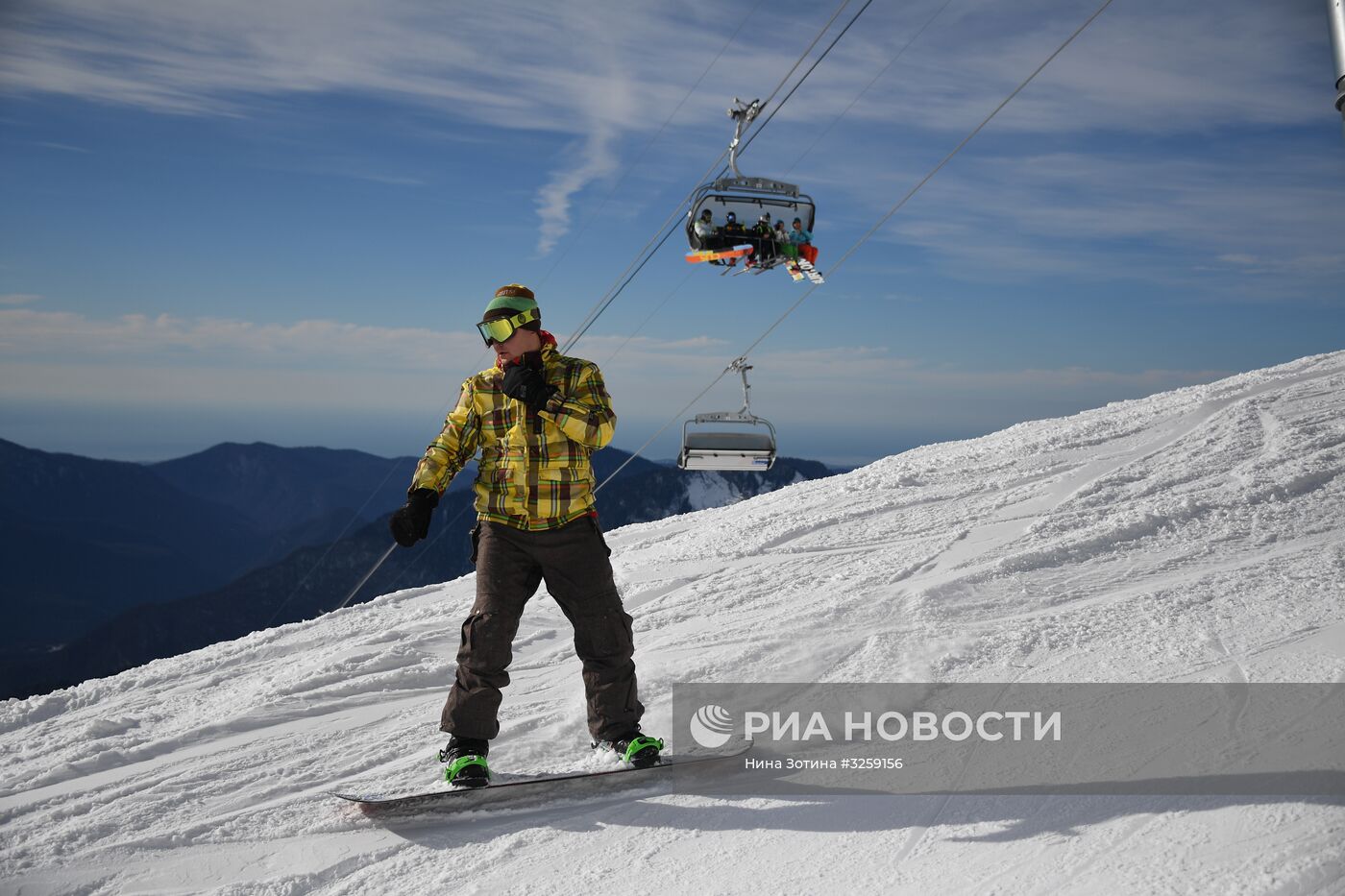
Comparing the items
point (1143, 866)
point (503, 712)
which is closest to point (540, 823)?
point (503, 712)

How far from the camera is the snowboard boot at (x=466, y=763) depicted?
11.4 ft

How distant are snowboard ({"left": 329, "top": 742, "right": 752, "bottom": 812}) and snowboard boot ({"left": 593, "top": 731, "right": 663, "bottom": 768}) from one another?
0.08ft

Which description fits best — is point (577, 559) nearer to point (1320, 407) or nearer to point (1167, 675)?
point (1167, 675)

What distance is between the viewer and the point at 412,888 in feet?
9.68

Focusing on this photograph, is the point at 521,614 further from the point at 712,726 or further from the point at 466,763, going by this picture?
the point at 712,726

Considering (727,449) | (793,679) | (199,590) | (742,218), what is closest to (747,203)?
(742,218)

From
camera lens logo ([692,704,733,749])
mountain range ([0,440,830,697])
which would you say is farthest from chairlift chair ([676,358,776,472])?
mountain range ([0,440,830,697])

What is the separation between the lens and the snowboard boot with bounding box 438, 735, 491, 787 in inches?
137

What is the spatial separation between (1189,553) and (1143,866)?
13.5 feet

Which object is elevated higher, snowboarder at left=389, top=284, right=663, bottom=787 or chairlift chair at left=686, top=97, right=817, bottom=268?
chairlift chair at left=686, top=97, right=817, bottom=268

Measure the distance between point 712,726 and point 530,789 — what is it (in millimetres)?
927

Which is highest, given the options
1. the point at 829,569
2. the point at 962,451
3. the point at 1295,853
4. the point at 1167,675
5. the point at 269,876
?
the point at 962,451

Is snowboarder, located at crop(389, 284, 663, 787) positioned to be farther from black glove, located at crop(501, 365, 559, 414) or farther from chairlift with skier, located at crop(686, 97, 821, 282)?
chairlift with skier, located at crop(686, 97, 821, 282)

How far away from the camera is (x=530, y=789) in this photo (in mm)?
3482
